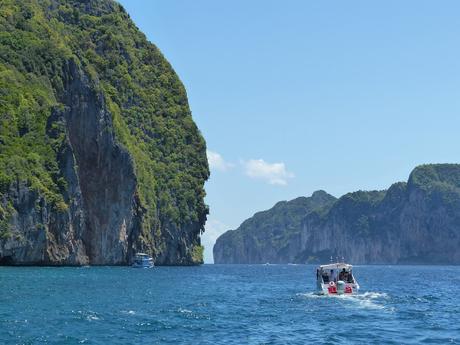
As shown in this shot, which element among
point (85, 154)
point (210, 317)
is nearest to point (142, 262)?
point (85, 154)

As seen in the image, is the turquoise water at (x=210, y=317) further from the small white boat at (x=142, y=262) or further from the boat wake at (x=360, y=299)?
the small white boat at (x=142, y=262)

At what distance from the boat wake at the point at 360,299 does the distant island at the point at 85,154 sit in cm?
5497

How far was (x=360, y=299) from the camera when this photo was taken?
2625 inches

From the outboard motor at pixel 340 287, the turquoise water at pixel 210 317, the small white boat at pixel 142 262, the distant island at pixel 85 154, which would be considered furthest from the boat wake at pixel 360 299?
the small white boat at pixel 142 262

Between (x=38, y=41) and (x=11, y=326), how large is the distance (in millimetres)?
113552

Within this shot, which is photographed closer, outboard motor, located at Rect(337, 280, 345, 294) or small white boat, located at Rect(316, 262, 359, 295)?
outboard motor, located at Rect(337, 280, 345, 294)

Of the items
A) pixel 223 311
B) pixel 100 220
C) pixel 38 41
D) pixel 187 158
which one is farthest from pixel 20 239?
pixel 187 158

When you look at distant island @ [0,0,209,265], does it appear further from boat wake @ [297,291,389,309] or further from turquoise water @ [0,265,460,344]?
boat wake @ [297,291,389,309]

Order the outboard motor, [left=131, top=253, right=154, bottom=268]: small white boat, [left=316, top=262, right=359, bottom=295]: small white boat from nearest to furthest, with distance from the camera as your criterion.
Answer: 1. the outboard motor
2. [left=316, top=262, right=359, bottom=295]: small white boat
3. [left=131, top=253, right=154, bottom=268]: small white boat

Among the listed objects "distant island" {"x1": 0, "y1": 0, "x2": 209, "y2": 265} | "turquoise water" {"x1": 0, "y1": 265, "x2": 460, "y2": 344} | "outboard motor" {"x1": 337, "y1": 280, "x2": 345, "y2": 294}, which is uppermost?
"distant island" {"x1": 0, "y1": 0, "x2": 209, "y2": 265}

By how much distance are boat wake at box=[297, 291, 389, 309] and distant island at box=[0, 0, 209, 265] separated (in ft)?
180

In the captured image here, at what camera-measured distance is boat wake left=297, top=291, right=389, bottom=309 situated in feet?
199

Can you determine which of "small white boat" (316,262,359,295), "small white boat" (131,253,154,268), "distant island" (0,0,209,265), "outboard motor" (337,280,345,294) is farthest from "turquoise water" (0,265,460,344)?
"small white boat" (131,253,154,268)

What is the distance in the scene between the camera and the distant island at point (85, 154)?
119688 millimetres
